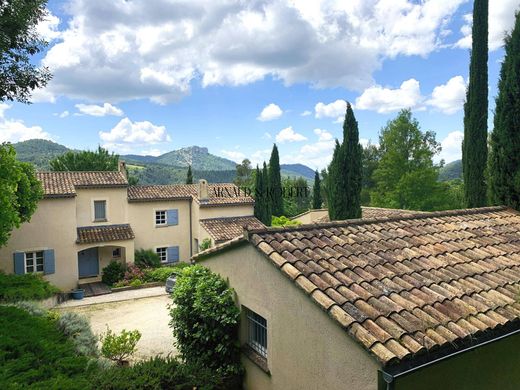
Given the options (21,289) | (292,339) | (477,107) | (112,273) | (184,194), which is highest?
(477,107)

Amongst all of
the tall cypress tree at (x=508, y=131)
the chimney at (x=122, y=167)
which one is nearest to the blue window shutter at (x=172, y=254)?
the chimney at (x=122, y=167)

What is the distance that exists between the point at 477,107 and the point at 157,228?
22237mm

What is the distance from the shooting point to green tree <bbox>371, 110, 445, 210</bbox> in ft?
117

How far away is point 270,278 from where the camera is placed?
246 inches

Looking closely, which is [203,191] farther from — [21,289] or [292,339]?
[292,339]

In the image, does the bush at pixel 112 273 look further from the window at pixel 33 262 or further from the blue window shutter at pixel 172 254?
the blue window shutter at pixel 172 254

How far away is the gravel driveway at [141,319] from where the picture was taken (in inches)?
510

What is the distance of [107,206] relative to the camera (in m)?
24.6

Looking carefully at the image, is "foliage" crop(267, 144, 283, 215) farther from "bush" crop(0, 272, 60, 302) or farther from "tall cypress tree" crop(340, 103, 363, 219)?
"bush" crop(0, 272, 60, 302)

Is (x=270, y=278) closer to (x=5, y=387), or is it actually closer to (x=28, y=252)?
(x=5, y=387)

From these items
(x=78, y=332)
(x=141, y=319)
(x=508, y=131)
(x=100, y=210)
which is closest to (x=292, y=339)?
(x=78, y=332)

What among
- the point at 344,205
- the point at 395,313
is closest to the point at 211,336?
the point at 395,313

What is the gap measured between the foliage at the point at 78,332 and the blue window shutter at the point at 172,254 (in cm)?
1739

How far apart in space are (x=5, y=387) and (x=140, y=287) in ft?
59.8
